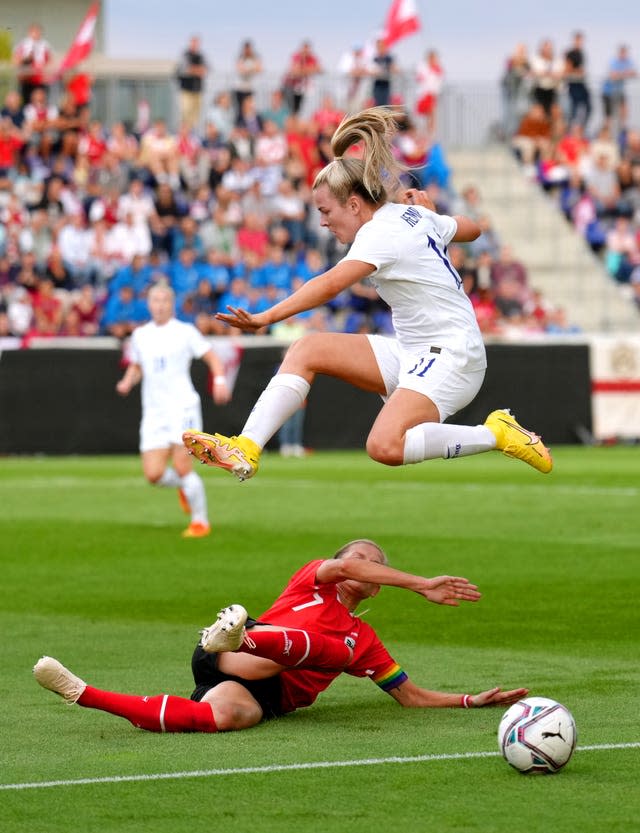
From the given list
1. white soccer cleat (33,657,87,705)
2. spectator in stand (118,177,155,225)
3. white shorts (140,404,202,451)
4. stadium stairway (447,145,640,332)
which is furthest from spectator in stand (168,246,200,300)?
white soccer cleat (33,657,87,705)

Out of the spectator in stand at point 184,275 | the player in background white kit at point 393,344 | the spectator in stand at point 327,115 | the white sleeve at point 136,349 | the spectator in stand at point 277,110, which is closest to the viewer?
the player in background white kit at point 393,344

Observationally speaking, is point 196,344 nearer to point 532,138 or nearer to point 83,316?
point 83,316

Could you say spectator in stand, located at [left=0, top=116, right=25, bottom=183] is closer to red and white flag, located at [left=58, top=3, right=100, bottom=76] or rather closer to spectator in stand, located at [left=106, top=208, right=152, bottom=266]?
spectator in stand, located at [left=106, top=208, right=152, bottom=266]

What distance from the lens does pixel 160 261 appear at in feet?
91.4

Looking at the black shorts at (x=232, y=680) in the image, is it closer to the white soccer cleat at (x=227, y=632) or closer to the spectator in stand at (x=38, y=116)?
the white soccer cleat at (x=227, y=632)

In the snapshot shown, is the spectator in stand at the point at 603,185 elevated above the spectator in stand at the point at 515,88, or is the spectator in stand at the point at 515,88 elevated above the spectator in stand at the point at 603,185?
the spectator in stand at the point at 515,88

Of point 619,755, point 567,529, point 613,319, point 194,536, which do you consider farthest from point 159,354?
point 613,319

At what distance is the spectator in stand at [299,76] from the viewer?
33000 mm

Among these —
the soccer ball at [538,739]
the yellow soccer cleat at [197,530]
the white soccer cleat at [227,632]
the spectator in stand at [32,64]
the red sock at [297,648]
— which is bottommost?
the yellow soccer cleat at [197,530]

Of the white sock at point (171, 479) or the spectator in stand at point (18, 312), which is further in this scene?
the spectator in stand at point (18, 312)

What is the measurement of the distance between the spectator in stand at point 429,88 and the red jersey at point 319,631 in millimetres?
27958

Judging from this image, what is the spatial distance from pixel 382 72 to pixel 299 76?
6.02 ft

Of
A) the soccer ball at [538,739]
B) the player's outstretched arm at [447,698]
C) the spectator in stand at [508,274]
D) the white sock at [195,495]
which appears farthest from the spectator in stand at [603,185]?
the soccer ball at [538,739]

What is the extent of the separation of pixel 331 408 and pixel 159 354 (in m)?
12.4
